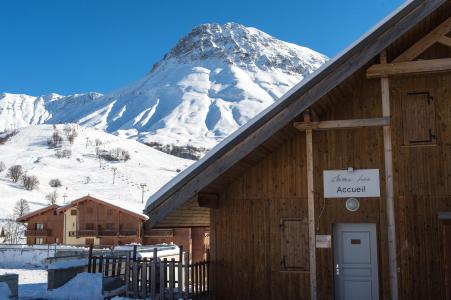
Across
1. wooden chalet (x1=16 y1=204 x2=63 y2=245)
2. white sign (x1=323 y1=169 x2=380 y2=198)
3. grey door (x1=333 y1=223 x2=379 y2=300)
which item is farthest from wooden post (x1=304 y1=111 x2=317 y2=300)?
wooden chalet (x1=16 y1=204 x2=63 y2=245)

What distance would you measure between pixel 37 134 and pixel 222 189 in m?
159

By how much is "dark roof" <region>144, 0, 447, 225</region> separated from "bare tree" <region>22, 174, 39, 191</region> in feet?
306

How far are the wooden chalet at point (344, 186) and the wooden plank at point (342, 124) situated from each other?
0.07ft

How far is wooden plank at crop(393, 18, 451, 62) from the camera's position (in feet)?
38.3

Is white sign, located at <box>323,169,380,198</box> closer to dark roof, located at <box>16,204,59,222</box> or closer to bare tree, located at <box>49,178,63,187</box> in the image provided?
dark roof, located at <box>16,204,59,222</box>

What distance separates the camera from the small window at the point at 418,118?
1198 centimetres

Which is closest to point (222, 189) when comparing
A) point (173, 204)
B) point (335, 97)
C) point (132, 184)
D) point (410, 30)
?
point (173, 204)

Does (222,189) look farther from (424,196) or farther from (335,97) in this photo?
(424,196)

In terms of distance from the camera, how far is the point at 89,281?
14.2 metres

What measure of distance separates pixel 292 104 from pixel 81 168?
11769 centimetres

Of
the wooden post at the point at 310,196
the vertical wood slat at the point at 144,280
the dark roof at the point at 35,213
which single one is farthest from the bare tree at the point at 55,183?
the wooden post at the point at 310,196

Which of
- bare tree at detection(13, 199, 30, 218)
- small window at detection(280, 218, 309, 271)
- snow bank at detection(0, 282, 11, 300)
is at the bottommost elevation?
snow bank at detection(0, 282, 11, 300)

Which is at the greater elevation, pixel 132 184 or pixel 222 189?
pixel 132 184

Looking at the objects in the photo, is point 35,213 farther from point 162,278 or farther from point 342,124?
point 342,124
